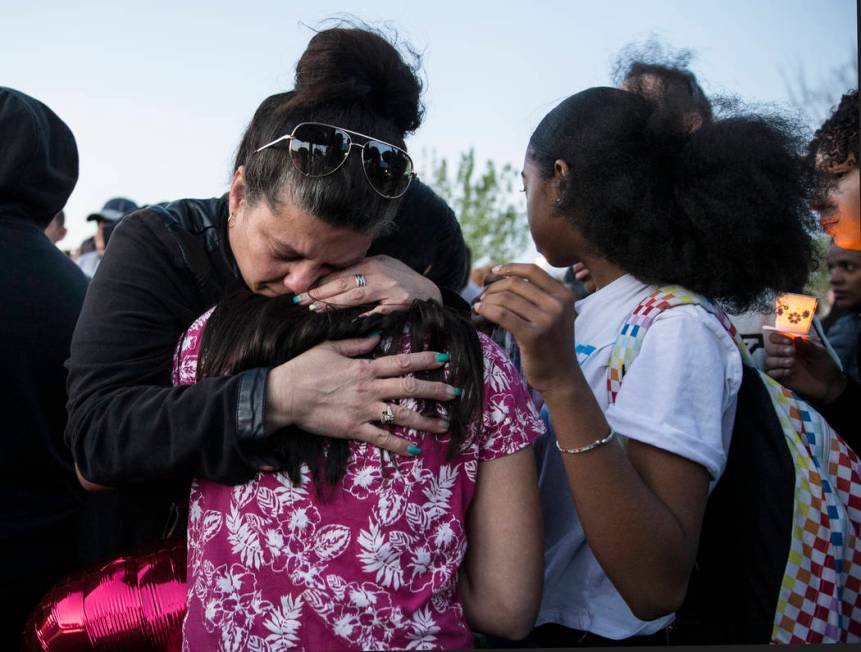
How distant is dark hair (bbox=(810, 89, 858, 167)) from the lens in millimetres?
2510

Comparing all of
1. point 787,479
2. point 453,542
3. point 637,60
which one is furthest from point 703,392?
point 637,60

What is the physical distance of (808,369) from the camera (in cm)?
229

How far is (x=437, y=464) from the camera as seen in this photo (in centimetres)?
139

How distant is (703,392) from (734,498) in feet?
1.01

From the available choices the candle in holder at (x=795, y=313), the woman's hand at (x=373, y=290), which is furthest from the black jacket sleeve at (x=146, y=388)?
the candle in holder at (x=795, y=313)

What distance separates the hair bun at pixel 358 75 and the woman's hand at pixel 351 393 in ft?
2.08

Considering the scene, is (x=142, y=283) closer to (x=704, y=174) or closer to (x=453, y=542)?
(x=453, y=542)

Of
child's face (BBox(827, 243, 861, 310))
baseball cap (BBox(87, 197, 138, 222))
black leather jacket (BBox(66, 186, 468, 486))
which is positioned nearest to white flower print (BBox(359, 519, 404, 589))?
black leather jacket (BBox(66, 186, 468, 486))

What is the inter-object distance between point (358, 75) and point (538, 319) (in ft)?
2.51

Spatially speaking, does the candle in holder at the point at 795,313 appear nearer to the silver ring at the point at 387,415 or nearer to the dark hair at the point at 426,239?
the dark hair at the point at 426,239

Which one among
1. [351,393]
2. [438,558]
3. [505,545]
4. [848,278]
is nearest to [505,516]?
[505,545]

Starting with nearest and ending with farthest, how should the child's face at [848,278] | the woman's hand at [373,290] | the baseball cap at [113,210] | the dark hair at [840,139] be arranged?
the woman's hand at [373,290] < the dark hair at [840,139] < the child's face at [848,278] < the baseball cap at [113,210]

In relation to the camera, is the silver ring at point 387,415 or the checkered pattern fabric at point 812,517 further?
the checkered pattern fabric at point 812,517

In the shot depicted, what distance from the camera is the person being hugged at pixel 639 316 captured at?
1438 millimetres
